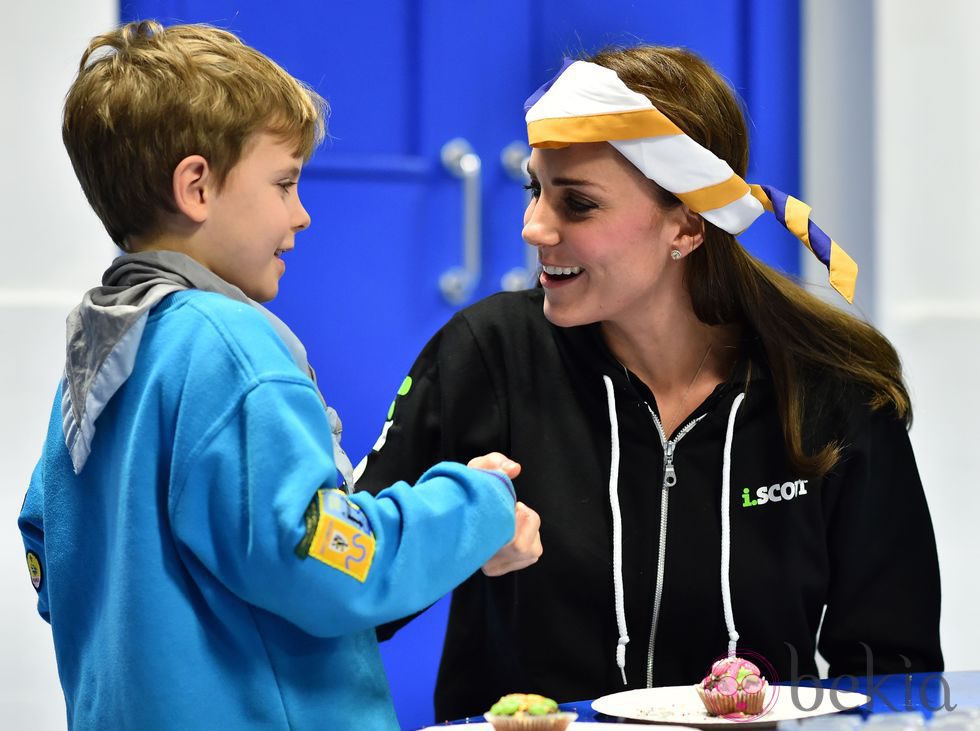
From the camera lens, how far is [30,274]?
2729 millimetres

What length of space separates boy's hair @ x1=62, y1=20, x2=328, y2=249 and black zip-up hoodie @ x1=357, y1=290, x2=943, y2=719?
731mm

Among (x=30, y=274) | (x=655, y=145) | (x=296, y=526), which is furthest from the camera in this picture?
(x=30, y=274)

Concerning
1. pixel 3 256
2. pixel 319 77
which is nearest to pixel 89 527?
pixel 3 256

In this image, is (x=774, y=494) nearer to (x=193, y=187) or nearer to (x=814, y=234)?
(x=814, y=234)

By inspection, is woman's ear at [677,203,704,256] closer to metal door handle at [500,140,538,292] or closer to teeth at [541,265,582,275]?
teeth at [541,265,582,275]

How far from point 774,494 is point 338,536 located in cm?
90

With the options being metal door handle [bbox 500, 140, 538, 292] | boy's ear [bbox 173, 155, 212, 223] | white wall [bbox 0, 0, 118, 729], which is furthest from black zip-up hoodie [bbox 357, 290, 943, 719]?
metal door handle [bbox 500, 140, 538, 292]

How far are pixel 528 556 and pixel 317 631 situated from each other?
317 mm

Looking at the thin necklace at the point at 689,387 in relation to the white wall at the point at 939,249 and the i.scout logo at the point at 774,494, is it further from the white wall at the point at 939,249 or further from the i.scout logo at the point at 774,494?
the white wall at the point at 939,249

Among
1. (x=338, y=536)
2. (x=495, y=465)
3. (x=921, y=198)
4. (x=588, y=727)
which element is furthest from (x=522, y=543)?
(x=921, y=198)

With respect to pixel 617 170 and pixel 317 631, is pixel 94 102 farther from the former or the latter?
pixel 617 170

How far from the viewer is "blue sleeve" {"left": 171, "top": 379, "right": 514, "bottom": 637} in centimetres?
118

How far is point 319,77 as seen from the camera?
3.13 m

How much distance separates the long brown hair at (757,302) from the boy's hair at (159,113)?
72cm
